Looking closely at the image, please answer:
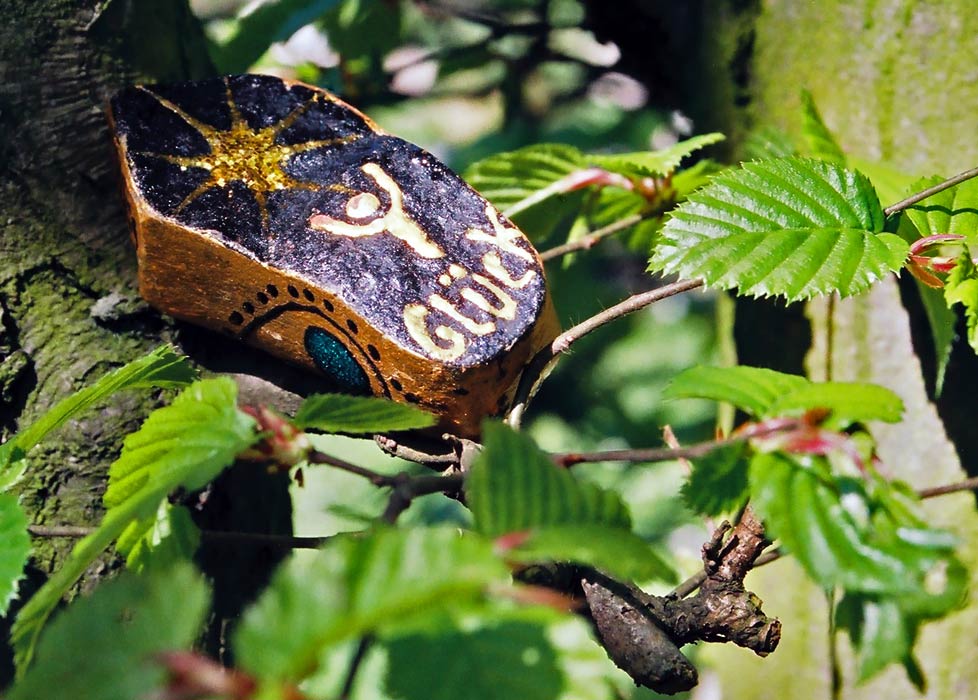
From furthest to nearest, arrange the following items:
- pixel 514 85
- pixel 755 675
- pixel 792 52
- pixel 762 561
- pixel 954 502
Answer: pixel 514 85, pixel 755 675, pixel 792 52, pixel 954 502, pixel 762 561

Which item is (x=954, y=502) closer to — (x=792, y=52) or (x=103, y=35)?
(x=792, y=52)

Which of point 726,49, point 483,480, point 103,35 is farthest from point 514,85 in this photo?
point 483,480

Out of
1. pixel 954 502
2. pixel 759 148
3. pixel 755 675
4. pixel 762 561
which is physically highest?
pixel 759 148

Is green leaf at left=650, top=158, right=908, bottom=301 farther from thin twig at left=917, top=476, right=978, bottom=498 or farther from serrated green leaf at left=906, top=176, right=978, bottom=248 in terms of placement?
thin twig at left=917, top=476, right=978, bottom=498

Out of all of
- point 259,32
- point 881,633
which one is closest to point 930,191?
point 881,633

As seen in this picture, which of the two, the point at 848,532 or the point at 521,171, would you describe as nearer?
the point at 848,532

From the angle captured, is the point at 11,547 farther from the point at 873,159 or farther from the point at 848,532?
the point at 873,159
